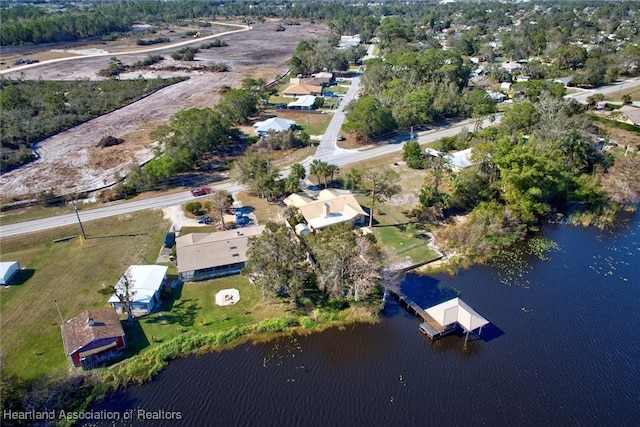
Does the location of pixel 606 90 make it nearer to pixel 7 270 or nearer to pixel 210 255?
pixel 210 255

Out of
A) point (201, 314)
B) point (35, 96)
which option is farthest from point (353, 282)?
point (35, 96)

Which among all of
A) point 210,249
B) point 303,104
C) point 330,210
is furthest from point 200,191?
point 303,104

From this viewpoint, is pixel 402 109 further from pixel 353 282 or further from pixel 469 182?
pixel 353 282

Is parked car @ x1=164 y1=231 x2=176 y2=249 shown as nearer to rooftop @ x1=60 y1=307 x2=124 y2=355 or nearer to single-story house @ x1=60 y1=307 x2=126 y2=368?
rooftop @ x1=60 y1=307 x2=124 y2=355

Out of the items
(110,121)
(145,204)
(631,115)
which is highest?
(631,115)

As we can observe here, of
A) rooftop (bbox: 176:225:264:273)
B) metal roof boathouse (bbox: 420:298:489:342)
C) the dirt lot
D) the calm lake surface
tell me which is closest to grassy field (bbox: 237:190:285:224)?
rooftop (bbox: 176:225:264:273)

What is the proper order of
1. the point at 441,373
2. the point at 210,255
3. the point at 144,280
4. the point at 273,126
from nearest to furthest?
the point at 441,373, the point at 144,280, the point at 210,255, the point at 273,126

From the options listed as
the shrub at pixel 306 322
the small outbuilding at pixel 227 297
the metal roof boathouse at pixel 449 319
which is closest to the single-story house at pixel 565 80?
the metal roof boathouse at pixel 449 319
